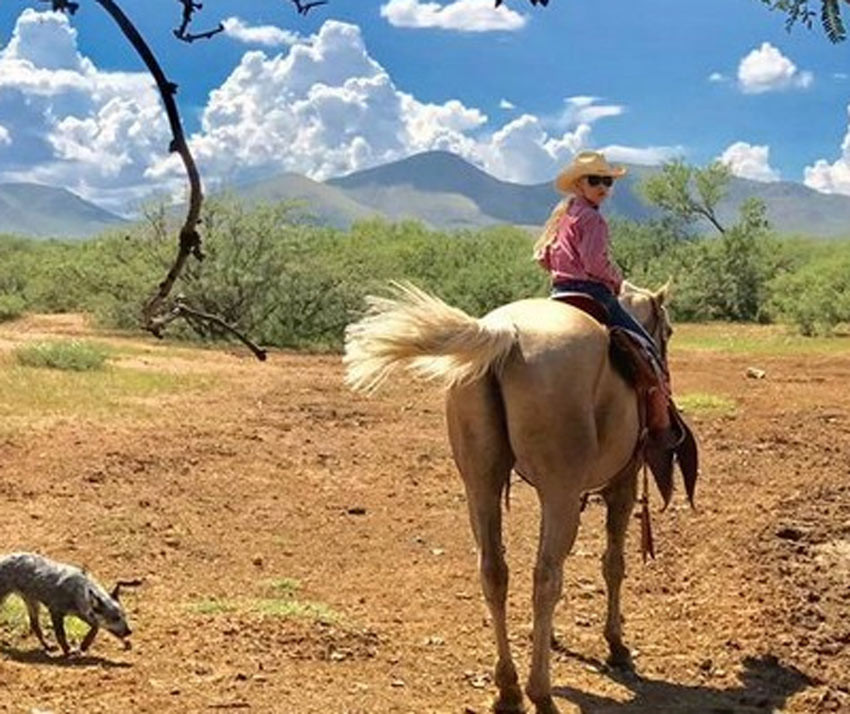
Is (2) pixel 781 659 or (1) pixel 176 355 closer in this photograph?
(2) pixel 781 659

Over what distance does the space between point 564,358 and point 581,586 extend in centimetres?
306

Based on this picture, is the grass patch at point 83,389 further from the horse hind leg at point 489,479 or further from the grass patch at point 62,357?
the horse hind leg at point 489,479

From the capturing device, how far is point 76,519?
31.7ft

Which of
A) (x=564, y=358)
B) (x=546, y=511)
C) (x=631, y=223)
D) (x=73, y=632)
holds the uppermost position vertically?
(x=631, y=223)

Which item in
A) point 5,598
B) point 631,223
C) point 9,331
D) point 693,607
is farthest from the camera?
point 631,223

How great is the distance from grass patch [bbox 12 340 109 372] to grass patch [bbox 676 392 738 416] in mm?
9009

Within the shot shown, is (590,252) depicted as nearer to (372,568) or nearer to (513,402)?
(513,402)

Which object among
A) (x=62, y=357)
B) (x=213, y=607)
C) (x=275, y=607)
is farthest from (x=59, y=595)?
(x=62, y=357)

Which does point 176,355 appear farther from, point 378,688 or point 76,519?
point 378,688

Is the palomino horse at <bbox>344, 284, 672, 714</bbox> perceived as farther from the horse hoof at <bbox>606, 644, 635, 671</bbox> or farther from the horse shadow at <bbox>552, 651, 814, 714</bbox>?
the horse hoof at <bbox>606, 644, 635, 671</bbox>

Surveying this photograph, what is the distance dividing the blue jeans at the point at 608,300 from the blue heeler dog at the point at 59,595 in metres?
2.70

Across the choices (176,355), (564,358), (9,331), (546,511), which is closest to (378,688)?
(546,511)

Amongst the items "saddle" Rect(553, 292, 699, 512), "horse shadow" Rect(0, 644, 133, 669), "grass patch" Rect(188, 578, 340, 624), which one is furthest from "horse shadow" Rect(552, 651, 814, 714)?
"horse shadow" Rect(0, 644, 133, 669)

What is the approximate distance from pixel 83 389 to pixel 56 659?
1112 centimetres
